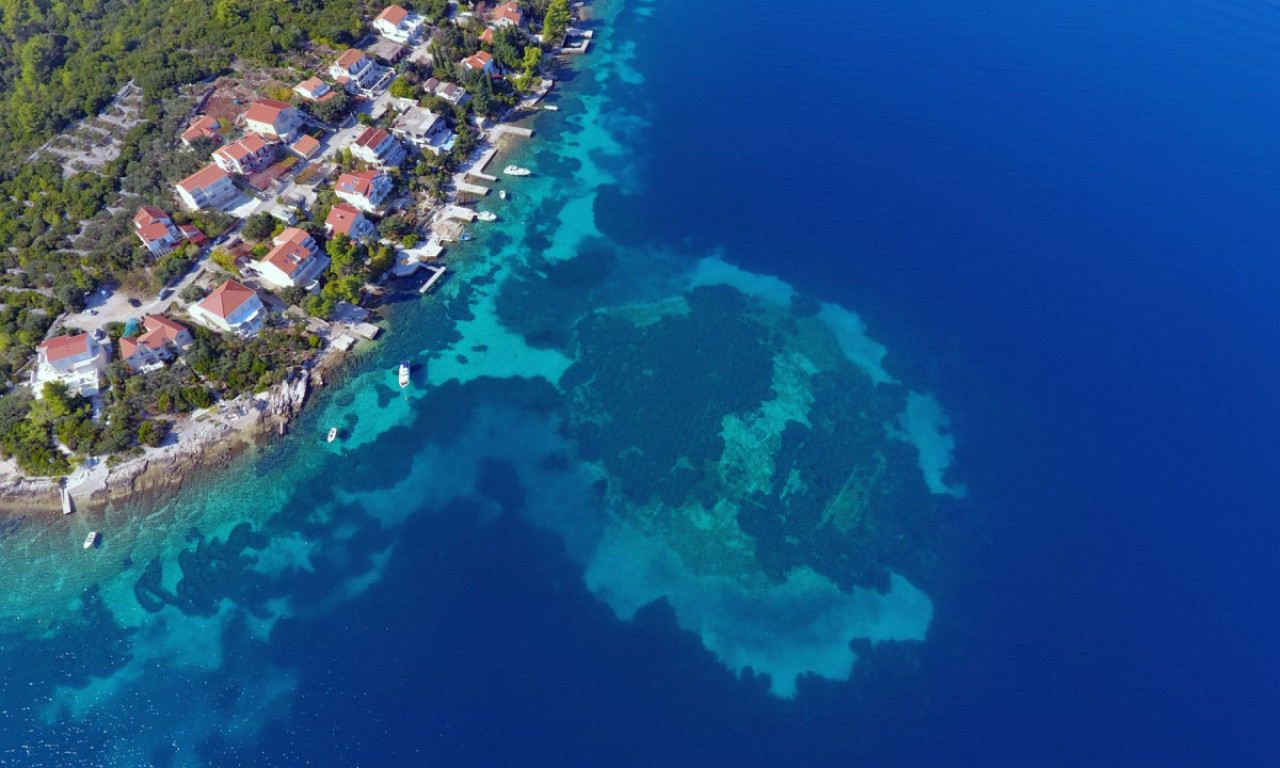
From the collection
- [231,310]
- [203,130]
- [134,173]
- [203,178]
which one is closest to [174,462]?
[231,310]

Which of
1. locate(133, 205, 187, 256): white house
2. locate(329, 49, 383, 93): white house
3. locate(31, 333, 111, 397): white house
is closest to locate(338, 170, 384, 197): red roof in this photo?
locate(133, 205, 187, 256): white house

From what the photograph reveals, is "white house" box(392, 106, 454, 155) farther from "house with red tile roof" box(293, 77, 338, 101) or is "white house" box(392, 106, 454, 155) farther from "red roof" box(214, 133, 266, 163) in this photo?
"red roof" box(214, 133, 266, 163)

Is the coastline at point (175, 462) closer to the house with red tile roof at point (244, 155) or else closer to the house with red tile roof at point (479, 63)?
the house with red tile roof at point (244, 155)

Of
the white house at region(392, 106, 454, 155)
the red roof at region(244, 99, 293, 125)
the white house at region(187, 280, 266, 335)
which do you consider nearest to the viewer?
the white house at region(187, 280, 266, 335)

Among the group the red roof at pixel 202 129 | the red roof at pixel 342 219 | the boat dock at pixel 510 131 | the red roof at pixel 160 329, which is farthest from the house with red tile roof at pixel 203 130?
the boat dock at pixel 510 131

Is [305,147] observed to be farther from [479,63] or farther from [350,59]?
[479,63]

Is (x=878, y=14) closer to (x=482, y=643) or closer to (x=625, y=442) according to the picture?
(x=625, y=442)
